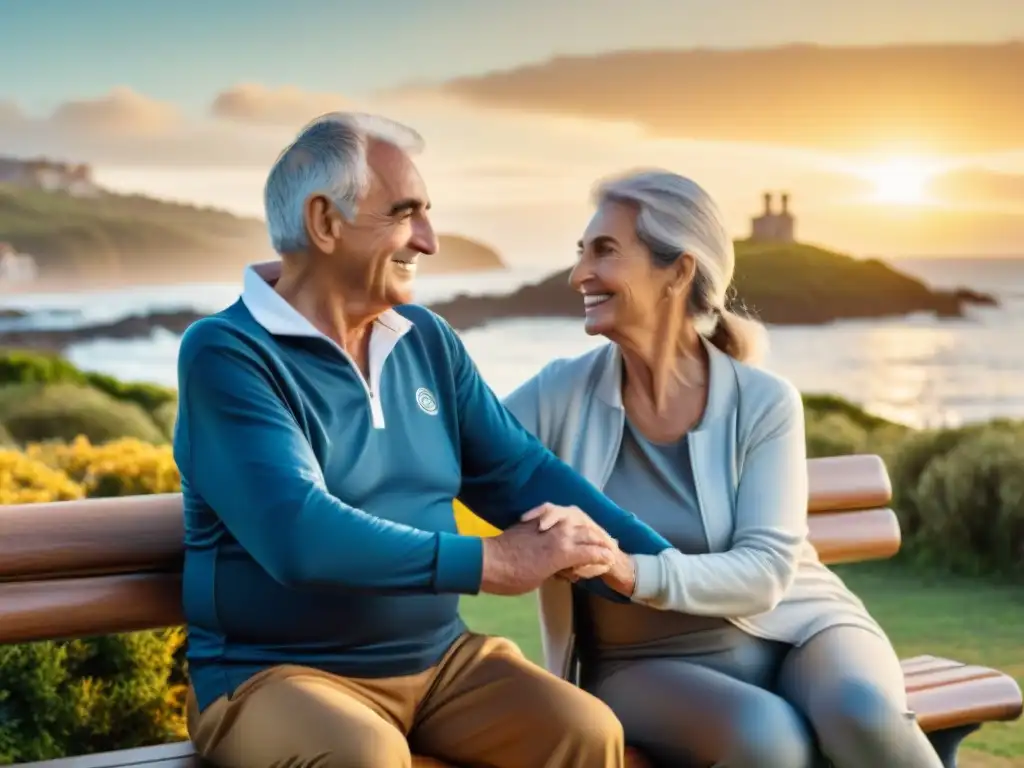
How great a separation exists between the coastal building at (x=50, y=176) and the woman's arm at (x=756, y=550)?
6.55 m

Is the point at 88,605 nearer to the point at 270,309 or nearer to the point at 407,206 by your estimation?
the point at 270,309

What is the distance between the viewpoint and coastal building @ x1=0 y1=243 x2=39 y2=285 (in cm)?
849

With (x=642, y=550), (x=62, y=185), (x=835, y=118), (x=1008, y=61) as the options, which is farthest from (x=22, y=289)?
(x=642, y=550)

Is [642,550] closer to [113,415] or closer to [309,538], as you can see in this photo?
[309,538]

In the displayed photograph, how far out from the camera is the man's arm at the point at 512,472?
8.94 ft

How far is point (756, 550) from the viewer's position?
112 inches

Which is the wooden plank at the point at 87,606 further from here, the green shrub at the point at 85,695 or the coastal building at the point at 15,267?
the coastal building at the point at 15,267

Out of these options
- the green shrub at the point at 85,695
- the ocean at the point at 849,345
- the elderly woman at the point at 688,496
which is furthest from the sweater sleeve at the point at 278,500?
the ocean at the point at 849,345

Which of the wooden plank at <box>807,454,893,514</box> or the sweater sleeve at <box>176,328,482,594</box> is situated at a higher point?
the sweater sleeve at <box>176,328,482,594</box>

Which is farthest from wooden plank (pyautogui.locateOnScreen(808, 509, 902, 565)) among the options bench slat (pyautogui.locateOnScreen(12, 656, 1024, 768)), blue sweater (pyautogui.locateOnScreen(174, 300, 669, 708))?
blue sweater (pyautogui.locateOnScreen(174, 300, 669, 708))

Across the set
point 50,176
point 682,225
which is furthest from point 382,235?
point 50,176

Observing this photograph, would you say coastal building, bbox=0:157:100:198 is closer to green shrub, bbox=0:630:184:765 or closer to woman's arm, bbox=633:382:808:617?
green shrub, bbox=0:630:184:765

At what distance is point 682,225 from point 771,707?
36.0 inches

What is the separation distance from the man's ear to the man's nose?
0.43 ft
